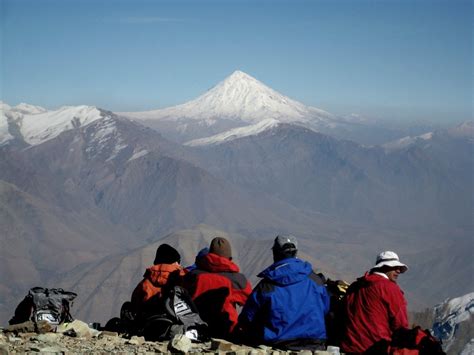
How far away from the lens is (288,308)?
38.6ft

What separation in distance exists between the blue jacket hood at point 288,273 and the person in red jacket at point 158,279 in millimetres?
2416

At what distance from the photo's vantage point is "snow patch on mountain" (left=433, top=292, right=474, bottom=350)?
114 meters

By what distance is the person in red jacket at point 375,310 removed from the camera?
11.5 meters

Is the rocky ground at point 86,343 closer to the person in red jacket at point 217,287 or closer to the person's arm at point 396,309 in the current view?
the person in red jacket at point 217,287

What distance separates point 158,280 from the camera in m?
13.8

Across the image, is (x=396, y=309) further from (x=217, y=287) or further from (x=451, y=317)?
(x=451, y=317)

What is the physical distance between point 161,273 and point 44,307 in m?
2.23

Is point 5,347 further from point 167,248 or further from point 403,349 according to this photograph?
point 403,349

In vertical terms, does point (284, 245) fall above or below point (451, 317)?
above

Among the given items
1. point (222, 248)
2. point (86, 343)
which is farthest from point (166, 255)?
point (86, 343)

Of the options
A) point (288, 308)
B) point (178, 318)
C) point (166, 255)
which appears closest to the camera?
point (288, 308)

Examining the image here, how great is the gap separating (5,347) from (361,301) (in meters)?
5.47

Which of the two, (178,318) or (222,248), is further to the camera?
(222,248)

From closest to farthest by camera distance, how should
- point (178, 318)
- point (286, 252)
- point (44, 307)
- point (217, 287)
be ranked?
point (286, 252) < point (178, 318) < point (217, 287) < point (44, 307)
